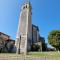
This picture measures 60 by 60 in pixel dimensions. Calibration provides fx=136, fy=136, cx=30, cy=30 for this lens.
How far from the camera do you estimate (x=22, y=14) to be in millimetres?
79438

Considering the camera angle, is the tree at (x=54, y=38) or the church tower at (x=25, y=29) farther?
the church tower at (x=25, y=29)

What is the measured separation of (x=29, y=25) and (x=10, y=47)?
16497 mm

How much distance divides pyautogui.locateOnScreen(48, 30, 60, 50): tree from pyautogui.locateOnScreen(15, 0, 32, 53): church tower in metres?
13.4

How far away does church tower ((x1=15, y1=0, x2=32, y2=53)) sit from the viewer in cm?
6926

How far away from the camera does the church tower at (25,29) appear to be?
69.3m

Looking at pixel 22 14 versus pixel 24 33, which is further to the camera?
pixel 22 14

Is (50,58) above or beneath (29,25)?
beneath

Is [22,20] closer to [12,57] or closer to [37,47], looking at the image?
A: [37,47]

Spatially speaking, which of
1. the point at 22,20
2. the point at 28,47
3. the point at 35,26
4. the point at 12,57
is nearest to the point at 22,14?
the point at 22,20

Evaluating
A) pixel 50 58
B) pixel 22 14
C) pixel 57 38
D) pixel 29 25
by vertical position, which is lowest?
pixel 50 58

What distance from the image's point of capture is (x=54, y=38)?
60.5m

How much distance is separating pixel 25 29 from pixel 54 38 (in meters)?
18.8

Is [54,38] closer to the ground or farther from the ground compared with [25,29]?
closer to the ground

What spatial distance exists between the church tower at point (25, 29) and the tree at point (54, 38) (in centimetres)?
1336
